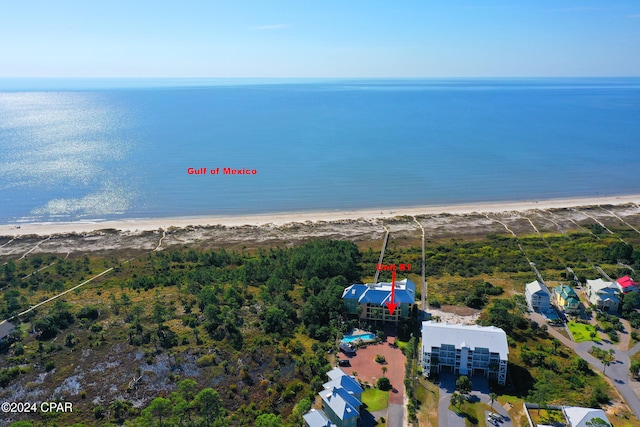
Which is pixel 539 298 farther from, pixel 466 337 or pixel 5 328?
pixel 5 328

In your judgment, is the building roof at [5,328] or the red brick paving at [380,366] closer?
the red brick paving at [380,366]

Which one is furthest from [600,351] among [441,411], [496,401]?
[441,411]

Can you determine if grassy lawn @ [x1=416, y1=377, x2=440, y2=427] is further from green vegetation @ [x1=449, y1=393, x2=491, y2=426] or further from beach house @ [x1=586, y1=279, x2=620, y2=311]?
beach house @ [x1=586, y1=279, x2=620, y2=311]

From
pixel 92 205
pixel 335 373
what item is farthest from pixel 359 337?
pixel 92 205

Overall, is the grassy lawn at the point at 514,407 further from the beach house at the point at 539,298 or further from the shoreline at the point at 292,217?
the shoreline at the point at 292,217

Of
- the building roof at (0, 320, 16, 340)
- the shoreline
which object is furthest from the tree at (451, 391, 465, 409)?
the shoreline

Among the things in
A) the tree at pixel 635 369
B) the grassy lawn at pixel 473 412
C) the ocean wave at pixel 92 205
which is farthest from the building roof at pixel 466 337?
the ocean wave at pixel 92 205
